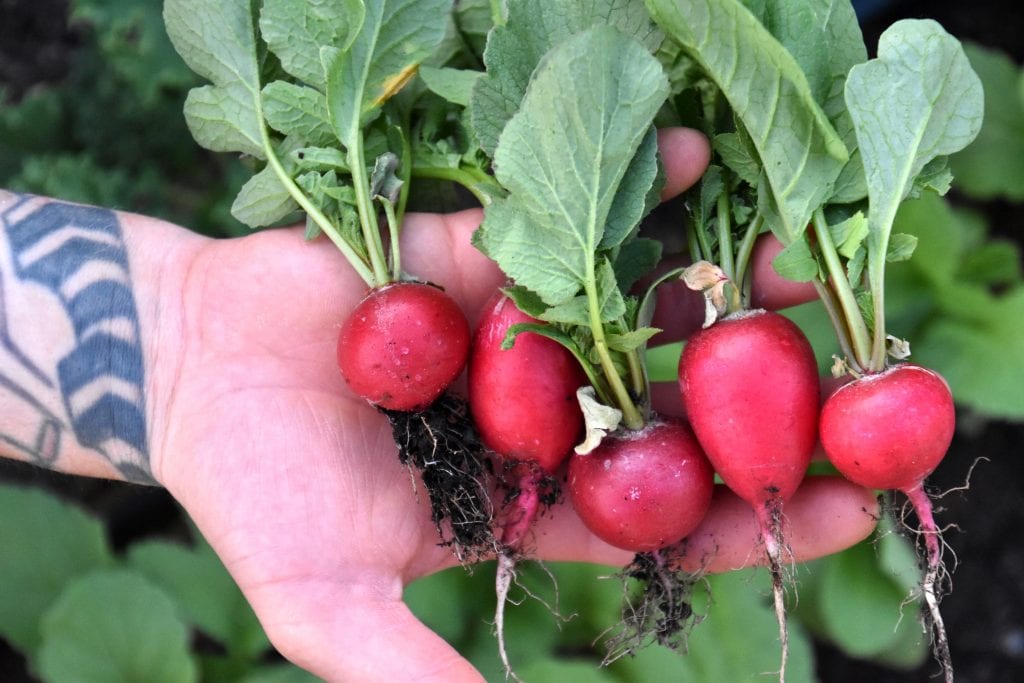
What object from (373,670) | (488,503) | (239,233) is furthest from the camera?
(239,233)

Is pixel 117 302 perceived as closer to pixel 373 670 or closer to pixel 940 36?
pixel 373 670

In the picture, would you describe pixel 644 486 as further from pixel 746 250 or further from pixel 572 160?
pixel 572 160

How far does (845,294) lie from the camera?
1.52 meters

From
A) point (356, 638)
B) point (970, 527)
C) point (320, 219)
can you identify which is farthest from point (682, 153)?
point (970, 527)

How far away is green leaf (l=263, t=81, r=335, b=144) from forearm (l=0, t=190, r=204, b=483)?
322 mm

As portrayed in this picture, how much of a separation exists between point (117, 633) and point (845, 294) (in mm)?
1680

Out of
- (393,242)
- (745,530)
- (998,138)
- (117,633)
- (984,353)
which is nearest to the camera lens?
(393,242)

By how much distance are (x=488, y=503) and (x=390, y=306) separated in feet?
1.33

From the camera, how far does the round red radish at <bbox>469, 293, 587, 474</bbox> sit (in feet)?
5.02

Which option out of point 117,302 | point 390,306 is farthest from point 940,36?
point 117,302

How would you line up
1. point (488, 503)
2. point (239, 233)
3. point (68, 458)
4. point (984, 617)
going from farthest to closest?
point (984, 617)
point (239, 233)
point (68, 458)
point (488, 503)

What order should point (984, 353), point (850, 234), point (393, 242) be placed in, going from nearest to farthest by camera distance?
point (850, 234), point (393, 242), point (984, 353)

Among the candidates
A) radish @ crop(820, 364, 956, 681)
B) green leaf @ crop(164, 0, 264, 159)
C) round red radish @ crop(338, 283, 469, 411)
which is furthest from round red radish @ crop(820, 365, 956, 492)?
green leaf @ crop(164, 0, 264, 159)

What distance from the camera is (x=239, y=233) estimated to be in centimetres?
231
